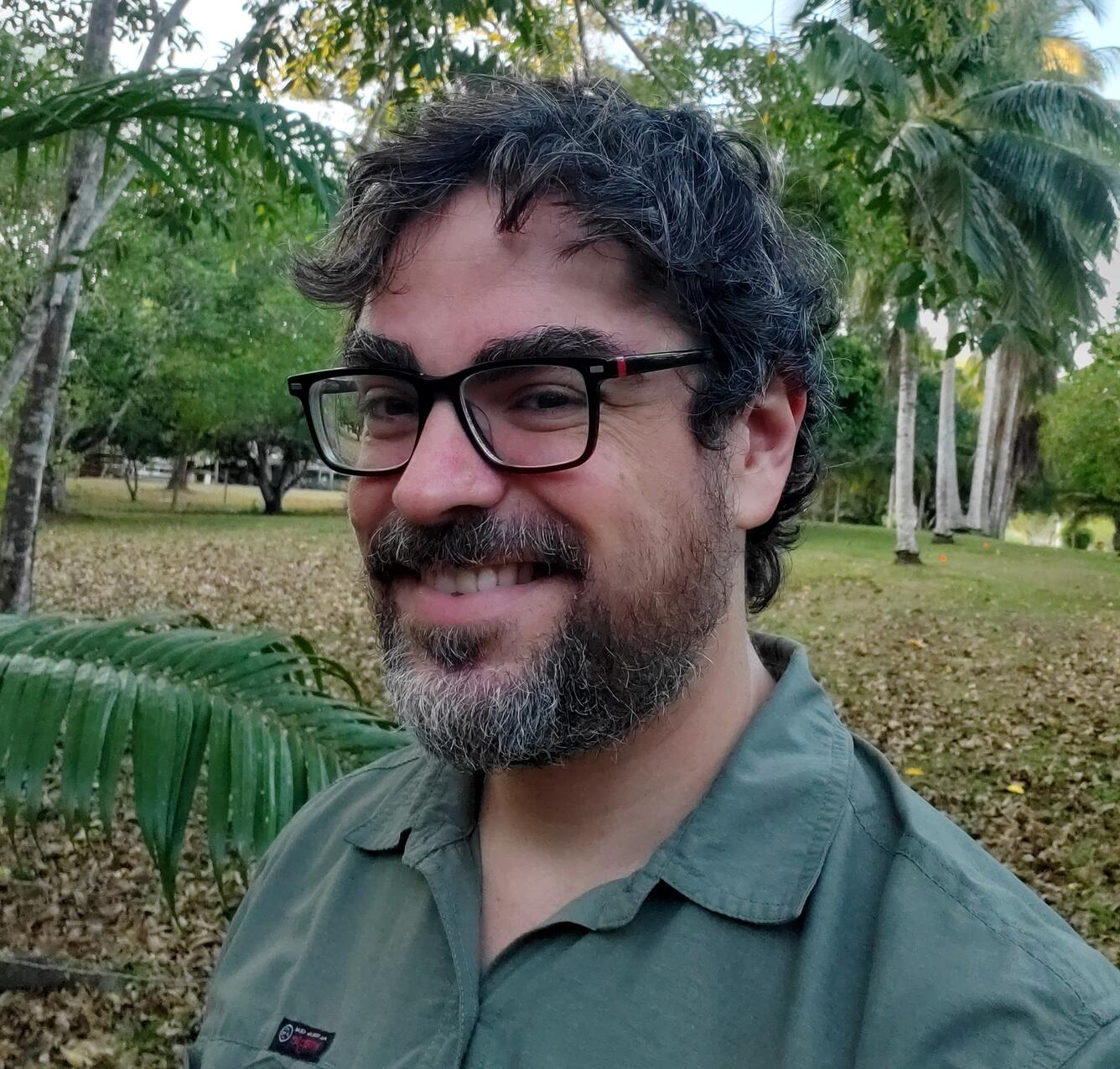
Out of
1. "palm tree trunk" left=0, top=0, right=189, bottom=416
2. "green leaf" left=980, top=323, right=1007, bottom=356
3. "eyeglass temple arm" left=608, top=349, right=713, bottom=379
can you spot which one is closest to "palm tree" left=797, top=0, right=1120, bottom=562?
"green leaf" left=980, top=323, right=1007, bottom=356

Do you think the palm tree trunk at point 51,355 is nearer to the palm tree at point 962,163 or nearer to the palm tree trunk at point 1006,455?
the palm tree at point 962,163

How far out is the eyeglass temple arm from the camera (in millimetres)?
895

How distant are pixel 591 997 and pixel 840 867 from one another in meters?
0.24

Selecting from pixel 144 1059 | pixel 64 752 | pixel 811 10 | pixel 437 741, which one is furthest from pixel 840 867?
pixel 811 10

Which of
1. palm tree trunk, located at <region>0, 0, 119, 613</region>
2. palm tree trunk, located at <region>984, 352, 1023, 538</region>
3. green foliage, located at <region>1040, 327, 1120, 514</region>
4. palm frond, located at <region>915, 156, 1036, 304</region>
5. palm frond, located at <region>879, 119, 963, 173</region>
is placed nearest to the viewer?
palm tree trunk, located at <region>0, 0, 119, 613</region>

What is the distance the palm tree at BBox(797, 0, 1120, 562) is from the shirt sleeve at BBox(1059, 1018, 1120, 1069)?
6.43 feet

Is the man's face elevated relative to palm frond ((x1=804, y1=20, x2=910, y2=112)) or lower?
lower

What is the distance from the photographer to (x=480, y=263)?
3.06 feet

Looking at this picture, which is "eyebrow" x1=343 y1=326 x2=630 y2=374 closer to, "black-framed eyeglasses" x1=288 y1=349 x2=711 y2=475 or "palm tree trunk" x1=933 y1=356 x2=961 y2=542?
"black-framed eyeglasses" x1=288 y1=349 x2=711 y2=475

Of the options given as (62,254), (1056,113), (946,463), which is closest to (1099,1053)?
(62,254)

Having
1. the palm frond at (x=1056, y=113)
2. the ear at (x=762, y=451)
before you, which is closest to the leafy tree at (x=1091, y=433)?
the palm frond at (x=1056, y=113)

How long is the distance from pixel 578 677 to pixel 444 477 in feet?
0.74

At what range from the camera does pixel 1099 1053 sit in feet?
2.15

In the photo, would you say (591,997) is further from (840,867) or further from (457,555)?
(457,555)
